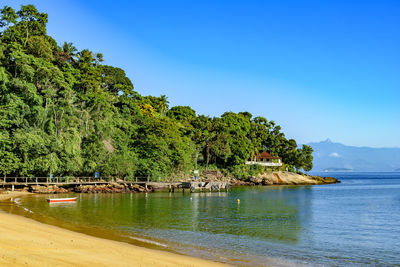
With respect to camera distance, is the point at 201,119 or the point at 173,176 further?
the point at 201,119

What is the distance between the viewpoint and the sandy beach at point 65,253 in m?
12.6

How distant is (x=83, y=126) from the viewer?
6378 centimetres

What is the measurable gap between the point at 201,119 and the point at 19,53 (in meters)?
48.1

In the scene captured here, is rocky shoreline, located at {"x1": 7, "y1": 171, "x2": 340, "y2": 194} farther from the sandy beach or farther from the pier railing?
the sandy beach

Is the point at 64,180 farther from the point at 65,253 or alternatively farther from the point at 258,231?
the point at 65,253

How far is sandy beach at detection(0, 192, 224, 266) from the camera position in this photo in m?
12.6

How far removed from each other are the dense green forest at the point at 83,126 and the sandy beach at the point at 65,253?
3720 cm

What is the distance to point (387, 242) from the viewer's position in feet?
78.6

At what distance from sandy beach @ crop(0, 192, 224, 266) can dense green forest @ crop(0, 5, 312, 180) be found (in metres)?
37.2

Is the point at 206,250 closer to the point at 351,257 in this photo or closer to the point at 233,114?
the point at 351,257

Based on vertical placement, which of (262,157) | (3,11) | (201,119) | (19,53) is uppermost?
(3,11)

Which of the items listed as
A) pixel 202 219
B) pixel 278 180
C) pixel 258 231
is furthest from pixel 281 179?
pixel 258 231

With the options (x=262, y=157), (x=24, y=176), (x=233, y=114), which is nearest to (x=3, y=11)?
(x=24, y=176)

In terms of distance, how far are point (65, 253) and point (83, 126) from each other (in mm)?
52333
